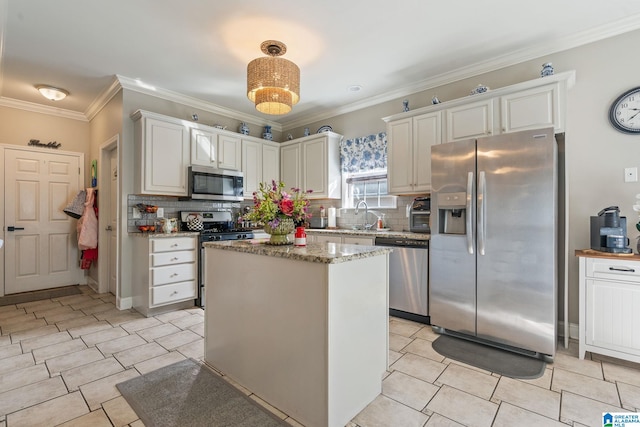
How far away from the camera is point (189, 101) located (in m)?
4.36

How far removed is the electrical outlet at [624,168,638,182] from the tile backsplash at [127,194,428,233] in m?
1.92

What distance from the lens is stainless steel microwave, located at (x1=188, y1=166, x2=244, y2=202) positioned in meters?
4.02

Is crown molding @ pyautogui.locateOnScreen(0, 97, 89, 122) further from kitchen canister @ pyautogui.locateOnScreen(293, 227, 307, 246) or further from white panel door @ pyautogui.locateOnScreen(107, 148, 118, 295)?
kitchen canister @ pyautogui.locateOnScreen(293, 227, 307, 246)

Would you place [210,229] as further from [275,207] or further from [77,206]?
[275,207]

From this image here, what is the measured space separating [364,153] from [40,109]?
4770 mm

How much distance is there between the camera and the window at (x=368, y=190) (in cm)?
425

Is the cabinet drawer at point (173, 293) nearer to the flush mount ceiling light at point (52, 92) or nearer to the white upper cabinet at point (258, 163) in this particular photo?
the white upper cabinet at point (258, 163)

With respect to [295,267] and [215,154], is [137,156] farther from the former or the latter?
[295,267]

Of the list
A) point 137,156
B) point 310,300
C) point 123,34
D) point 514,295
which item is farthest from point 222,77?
point 514,295

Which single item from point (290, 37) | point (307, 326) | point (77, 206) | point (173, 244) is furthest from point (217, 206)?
point (307, 326)

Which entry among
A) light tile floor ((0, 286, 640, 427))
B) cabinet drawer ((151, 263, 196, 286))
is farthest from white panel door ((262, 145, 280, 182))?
light tile floor ((0, 286, 640, 427))

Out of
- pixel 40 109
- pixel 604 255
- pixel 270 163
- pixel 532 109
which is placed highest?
pixel 40 109

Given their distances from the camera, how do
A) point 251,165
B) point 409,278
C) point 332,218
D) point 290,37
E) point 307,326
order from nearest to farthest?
point 307,326
point 290,37
point 409,278
point 332,218
point 251,165

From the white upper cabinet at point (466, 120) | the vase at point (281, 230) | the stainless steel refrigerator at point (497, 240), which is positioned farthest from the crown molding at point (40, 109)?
the stainless steel refrigerator at point (497, 240)
